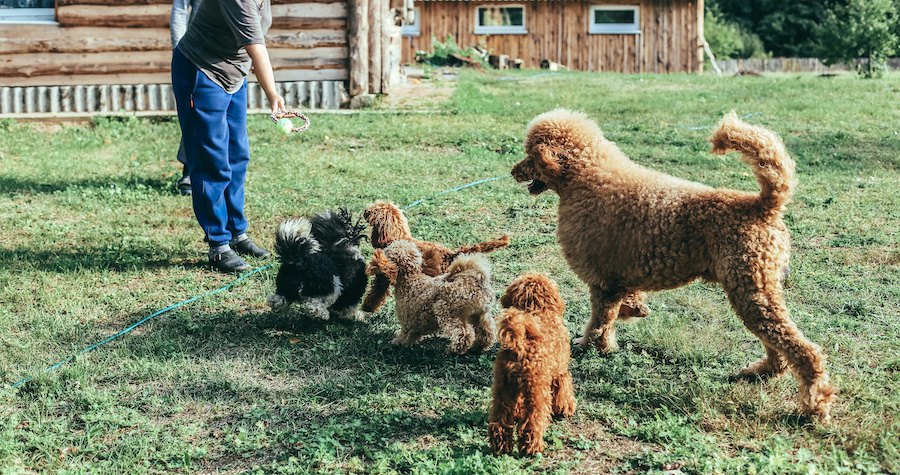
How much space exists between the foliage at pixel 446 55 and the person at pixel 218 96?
17665mm

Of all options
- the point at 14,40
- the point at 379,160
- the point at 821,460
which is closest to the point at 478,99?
the point at 379,160

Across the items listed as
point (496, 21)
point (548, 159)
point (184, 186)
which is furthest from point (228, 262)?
point (496, 21)

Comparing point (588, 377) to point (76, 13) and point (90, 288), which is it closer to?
point (90, 288)

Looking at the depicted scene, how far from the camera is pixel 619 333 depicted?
504cm

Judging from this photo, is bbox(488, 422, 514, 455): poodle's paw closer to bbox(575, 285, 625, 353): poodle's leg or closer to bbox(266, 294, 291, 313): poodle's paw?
bbox(575, 285, 625, 353): poodle's leg

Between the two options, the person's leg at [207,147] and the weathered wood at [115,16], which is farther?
the weathered wood at [115,16]

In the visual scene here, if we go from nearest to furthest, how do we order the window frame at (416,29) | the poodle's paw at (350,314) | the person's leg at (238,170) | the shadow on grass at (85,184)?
the poodle's paw at (350,314) → the person's leg at (238,170) → the shadow on grass at (85,184) → the window frame at (416,29)

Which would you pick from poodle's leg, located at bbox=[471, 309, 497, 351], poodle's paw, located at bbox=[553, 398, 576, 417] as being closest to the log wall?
poodle's leg, located at bbox=[471, 309, 497, 351]

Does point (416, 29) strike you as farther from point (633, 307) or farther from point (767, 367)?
point (767, 367)

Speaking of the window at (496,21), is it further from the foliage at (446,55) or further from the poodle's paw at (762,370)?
the poodle's paw at (762,370)

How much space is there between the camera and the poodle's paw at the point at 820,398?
3801 mm

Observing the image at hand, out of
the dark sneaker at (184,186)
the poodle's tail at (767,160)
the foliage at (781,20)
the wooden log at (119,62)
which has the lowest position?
the dark sneaker at (184,186)

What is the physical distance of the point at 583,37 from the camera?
85.9 ft

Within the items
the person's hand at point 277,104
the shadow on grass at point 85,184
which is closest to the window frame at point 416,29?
the shadow on grass at point 85,184
